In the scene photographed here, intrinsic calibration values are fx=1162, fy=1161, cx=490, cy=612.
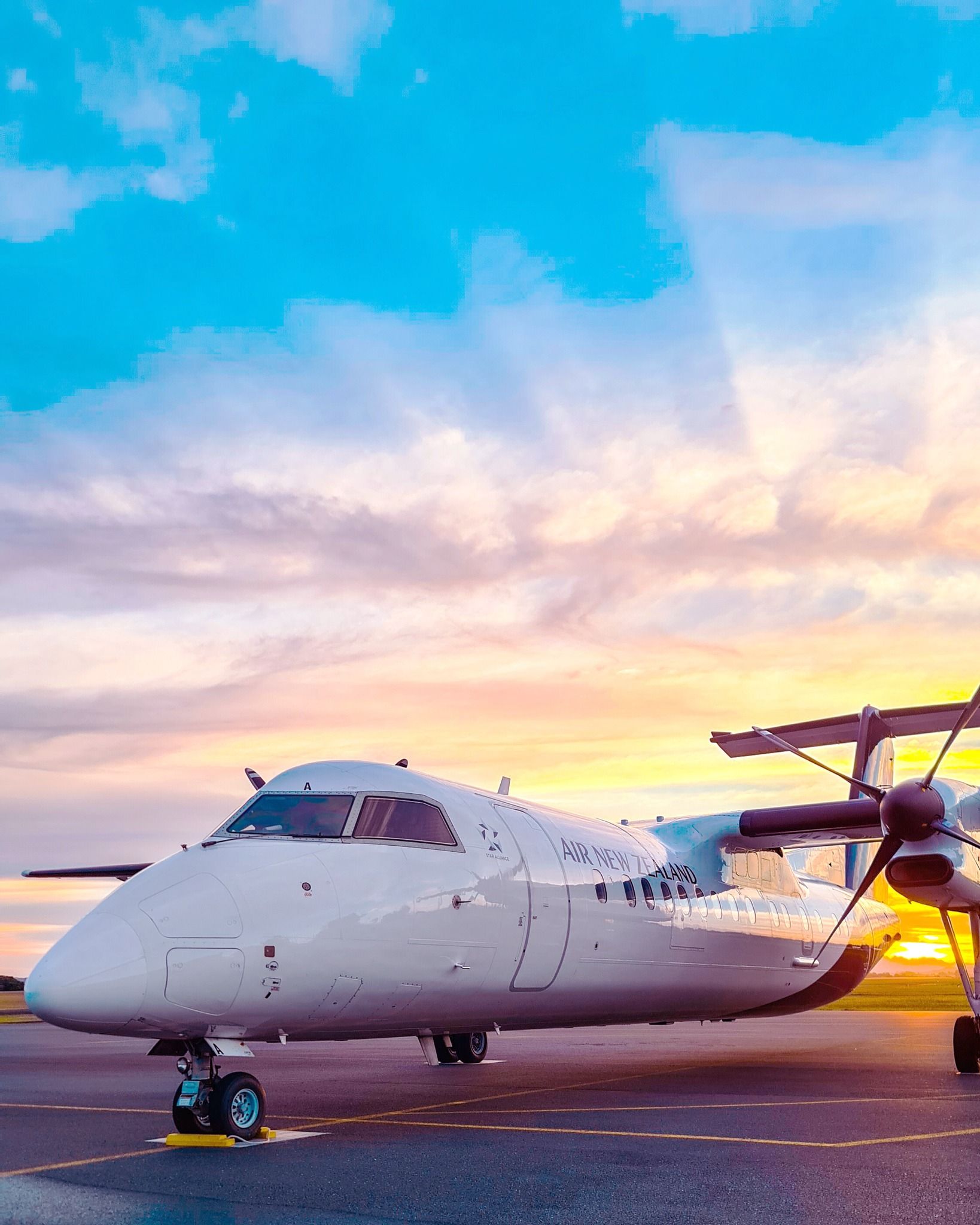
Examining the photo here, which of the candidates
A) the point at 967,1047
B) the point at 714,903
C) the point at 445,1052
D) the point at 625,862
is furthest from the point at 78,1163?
the point at 967,1047

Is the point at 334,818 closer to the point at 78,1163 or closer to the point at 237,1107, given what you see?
the point at 237,1107

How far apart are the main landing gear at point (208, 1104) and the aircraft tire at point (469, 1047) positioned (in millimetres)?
8396

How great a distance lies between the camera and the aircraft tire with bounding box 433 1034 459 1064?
57.8 feet

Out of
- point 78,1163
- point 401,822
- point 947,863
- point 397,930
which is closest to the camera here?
point 78,1163

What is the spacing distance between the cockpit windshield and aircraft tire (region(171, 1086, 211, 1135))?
228 centimetres

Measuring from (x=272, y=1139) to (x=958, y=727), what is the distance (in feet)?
29.2

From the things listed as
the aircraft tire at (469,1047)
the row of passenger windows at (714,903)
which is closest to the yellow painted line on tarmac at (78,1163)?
the row of passenger windows at (714,903)

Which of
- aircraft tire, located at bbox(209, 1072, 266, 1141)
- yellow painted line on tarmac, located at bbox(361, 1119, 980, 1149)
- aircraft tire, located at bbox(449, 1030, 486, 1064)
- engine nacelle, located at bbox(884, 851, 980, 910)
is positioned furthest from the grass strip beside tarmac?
engine nacelle, located at bbox(884, 851, 980, 910)

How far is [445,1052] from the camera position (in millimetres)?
17734

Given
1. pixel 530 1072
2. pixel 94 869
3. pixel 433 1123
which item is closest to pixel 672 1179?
pixel 433 1123

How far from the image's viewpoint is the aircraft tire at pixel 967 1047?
15.7 m

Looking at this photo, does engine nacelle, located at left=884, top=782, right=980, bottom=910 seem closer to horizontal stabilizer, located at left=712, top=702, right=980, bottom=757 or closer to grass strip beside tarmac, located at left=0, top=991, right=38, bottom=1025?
horizontal stabilizer, located at left=712, top=702, right=980, bottom=757

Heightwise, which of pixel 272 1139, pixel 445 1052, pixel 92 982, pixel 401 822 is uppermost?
pixel 401 822

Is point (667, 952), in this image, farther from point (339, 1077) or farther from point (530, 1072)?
point (339, 1077)
